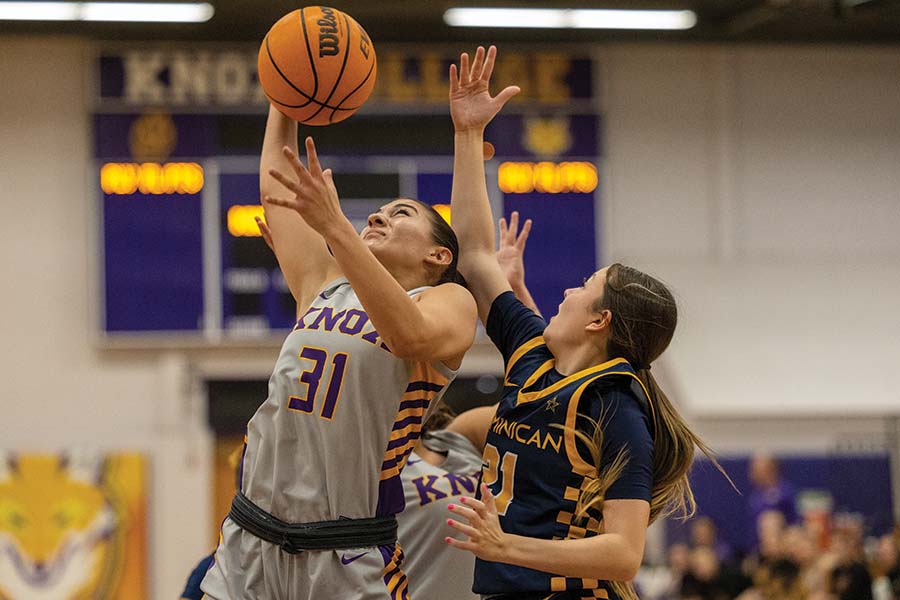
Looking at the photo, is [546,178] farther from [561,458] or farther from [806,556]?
[561,458]

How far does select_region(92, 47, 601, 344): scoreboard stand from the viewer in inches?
363

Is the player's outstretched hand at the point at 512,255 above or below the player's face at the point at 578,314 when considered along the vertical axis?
above

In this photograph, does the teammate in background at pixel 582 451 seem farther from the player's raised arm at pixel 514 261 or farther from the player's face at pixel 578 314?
the player's raised arm at pixel 514 261

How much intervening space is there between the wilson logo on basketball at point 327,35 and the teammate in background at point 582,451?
1.33ft

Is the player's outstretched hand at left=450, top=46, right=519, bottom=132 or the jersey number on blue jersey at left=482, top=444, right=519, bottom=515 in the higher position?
the player's outstretched hand at left=450, top=46, right=519, bottom=132

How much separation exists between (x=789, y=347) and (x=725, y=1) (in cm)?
285

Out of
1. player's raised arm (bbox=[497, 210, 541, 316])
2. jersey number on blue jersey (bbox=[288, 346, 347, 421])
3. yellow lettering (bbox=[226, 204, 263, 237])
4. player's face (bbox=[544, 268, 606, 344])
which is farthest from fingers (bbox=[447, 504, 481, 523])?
yellow lettering (bbox=[226, 204, 263, 237])

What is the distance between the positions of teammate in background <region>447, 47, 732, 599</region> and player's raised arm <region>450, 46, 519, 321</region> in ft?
0.48

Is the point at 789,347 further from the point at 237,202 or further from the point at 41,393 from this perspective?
the point at 41,393

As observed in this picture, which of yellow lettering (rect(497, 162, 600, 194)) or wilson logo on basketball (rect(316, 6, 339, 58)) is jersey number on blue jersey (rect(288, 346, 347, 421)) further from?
yellow lettering (rect(497, 162, 600, 194))

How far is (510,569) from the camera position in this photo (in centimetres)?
288

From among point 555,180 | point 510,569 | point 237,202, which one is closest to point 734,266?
point 555,180

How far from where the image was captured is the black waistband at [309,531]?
280 centimetres

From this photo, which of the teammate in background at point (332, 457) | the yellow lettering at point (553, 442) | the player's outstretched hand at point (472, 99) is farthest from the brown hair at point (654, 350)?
the player's outstretched hand at point (472, 99)
